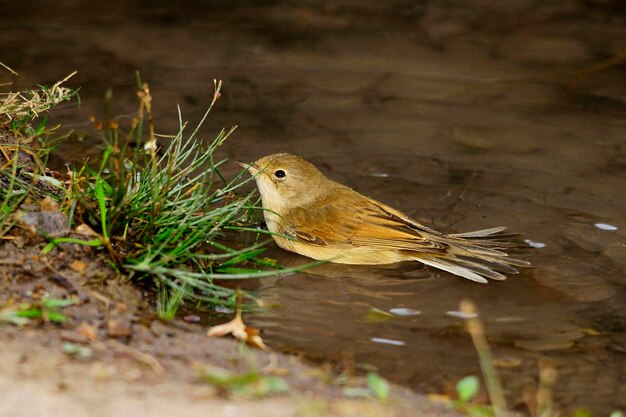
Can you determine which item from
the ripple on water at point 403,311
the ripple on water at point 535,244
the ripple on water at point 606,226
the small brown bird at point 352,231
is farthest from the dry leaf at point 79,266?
the ripple on water at point 606,226

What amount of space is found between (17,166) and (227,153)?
2879mm

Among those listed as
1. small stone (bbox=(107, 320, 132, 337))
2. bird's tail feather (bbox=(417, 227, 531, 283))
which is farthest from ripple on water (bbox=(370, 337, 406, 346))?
small stone (bbox=(107, 320, 132, 337))

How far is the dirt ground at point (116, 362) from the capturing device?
4.66 meters

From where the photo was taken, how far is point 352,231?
7.82 metres

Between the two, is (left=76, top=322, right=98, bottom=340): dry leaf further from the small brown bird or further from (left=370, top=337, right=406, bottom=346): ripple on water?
the small brown bird

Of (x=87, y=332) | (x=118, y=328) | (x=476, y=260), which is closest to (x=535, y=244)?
(x=476, y=260)

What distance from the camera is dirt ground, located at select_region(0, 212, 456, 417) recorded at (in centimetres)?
466

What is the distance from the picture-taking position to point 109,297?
6.08 m

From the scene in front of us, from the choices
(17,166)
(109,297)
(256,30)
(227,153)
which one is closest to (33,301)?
(109,297)

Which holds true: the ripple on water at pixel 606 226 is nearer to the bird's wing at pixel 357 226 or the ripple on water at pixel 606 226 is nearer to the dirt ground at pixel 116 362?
the bird's wing at pixel 357 226

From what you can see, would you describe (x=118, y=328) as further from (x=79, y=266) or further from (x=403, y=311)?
(x=403, y=311)

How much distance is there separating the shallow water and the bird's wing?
0.22m

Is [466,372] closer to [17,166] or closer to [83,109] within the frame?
[17,166]

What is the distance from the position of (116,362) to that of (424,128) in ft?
17.9
